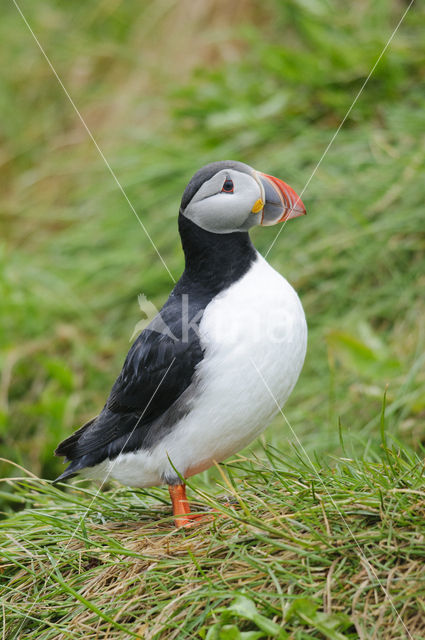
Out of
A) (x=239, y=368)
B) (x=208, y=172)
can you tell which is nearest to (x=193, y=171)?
(x=208, y=172)

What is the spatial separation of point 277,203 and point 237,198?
0.14 meters

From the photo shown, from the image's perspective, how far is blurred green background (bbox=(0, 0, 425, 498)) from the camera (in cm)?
436

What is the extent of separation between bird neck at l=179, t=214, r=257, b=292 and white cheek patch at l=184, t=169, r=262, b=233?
6 centimetres

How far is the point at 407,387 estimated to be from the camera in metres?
3.68

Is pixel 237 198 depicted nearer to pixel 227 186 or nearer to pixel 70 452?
pixel 227 186

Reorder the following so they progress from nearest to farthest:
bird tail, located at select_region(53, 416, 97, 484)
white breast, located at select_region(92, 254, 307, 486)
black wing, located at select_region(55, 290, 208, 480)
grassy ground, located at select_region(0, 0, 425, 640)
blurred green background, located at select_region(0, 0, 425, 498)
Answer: grassy ground, located at select_region(0, 0, 425, 640) → white breast, located at select_region(92, 254, 307, 486) → black wing, located at select_region(55, 290, 208, 480) → bird tail, located at select_region(53, 416, 97, 484) → blurred green background, located at select_region(0, 0, 425, 498)

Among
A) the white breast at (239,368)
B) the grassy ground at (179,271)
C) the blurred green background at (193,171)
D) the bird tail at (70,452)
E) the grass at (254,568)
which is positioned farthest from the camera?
the blurred green background at (193,171)

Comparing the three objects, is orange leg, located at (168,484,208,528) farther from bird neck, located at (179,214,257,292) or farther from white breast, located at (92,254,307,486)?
bird neck, located at (179,214,257,292)

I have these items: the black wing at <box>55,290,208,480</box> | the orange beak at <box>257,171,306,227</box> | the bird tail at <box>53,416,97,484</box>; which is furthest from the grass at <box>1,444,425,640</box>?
the orange beak at <box>257,171,306,227</box>

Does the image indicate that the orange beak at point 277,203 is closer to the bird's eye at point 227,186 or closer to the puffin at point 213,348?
the puffin at point 213,348

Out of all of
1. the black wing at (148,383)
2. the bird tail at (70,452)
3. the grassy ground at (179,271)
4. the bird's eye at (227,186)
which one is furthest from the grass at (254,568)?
the bird's eye at (227,186)

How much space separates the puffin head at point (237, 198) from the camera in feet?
8.19

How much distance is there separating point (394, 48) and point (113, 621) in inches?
178

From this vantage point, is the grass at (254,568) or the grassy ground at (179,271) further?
the grassy ground at (179,271)
